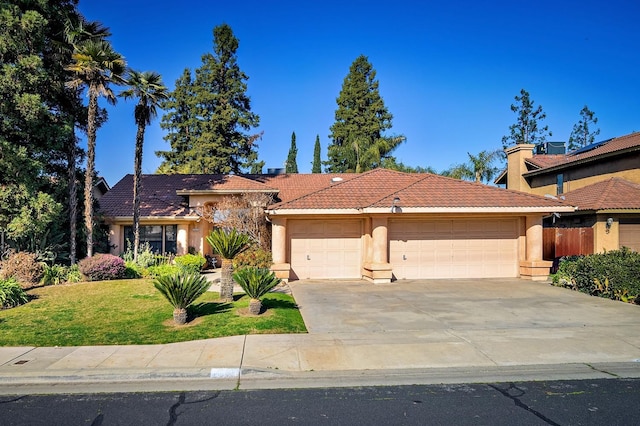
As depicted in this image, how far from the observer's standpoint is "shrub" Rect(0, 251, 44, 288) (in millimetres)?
14094

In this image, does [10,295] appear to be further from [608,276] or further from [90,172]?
[608,276]

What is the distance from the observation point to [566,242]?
17875mm

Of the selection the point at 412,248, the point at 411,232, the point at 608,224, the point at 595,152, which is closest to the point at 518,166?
the point at 595,152

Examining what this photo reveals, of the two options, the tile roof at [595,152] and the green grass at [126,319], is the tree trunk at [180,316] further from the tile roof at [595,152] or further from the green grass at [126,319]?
the tile roof at [595,152]

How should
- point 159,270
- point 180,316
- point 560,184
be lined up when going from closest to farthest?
point 180,316
point 159,270
point 560,184

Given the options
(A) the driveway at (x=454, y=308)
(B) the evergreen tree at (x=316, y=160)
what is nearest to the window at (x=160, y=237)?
(A) the driveway at (x=454, y=308)

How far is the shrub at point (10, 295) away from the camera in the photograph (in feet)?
35.8

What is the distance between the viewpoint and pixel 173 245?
20.3 metres

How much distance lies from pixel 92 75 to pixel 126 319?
1076 cm

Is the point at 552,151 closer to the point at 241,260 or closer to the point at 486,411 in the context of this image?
the point at 241,260

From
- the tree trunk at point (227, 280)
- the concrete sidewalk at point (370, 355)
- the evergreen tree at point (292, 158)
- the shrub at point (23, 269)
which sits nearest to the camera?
the concrete sidewalk at point (370, 355)

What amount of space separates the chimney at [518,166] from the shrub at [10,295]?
26.1 metres

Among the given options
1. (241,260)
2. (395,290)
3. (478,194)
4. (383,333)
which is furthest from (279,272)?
(478,194)

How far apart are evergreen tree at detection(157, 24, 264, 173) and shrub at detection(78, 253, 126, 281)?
63.3ft
